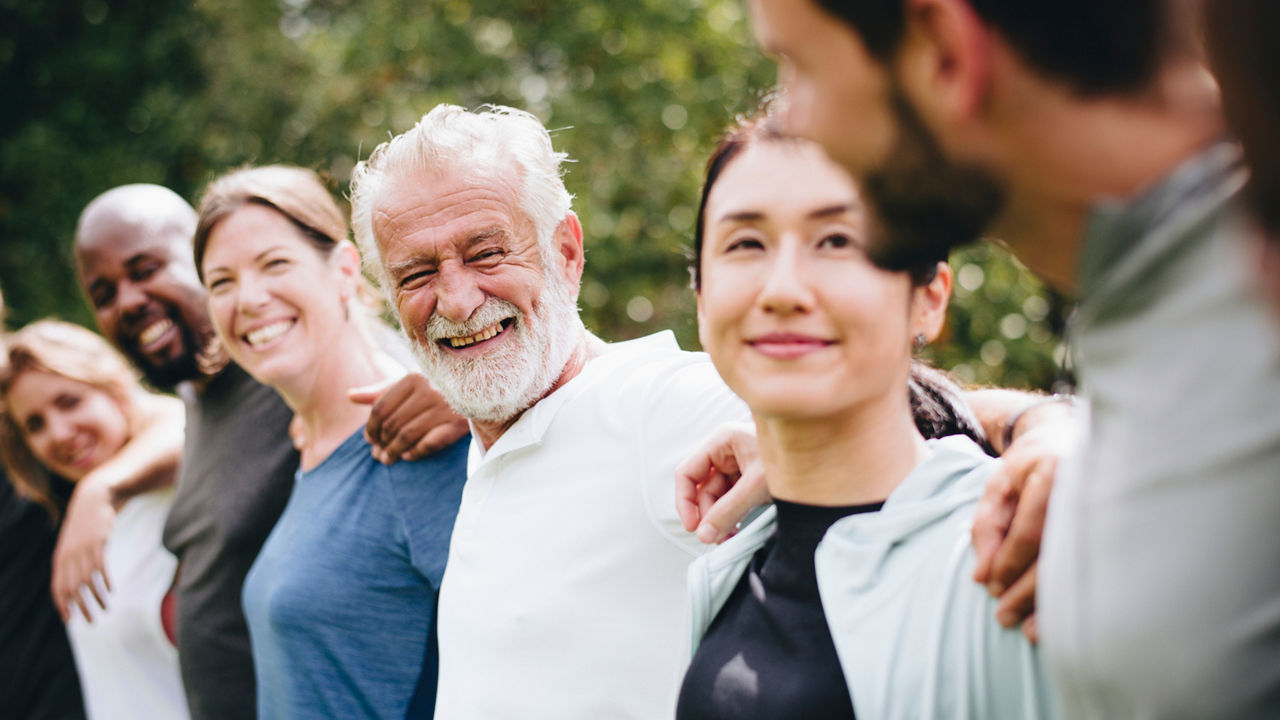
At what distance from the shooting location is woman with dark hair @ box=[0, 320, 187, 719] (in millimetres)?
3682

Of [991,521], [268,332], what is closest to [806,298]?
[991,521]

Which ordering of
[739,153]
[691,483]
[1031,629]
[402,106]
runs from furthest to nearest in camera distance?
[402,106] < [691,483] < [739,153] < [1031,629]

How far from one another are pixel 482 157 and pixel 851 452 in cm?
120

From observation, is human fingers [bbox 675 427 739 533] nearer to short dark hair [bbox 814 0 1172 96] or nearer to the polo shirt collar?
the polo shirt collar

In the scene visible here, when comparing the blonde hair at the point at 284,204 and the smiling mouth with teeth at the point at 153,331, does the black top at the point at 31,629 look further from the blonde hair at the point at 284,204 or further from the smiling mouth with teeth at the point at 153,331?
the blonde hair at the point at 284,204

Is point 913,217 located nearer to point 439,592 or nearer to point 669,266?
point 439,592

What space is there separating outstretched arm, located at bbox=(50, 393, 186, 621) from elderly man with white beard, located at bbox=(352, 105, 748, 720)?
1.76m

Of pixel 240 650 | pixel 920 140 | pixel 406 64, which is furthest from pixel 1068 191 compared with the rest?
pixel 406 64

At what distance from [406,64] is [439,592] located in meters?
6.89

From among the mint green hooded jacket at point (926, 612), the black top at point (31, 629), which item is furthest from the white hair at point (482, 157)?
the black top at point (31, 629)

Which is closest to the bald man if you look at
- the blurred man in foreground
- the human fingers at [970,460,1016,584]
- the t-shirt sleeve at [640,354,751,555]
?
the t-shirt sleeve at [640,354,751,555]

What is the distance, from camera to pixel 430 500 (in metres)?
2.49

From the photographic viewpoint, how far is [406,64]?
27.8ft

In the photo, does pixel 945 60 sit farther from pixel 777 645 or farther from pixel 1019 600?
pixel 777 645
